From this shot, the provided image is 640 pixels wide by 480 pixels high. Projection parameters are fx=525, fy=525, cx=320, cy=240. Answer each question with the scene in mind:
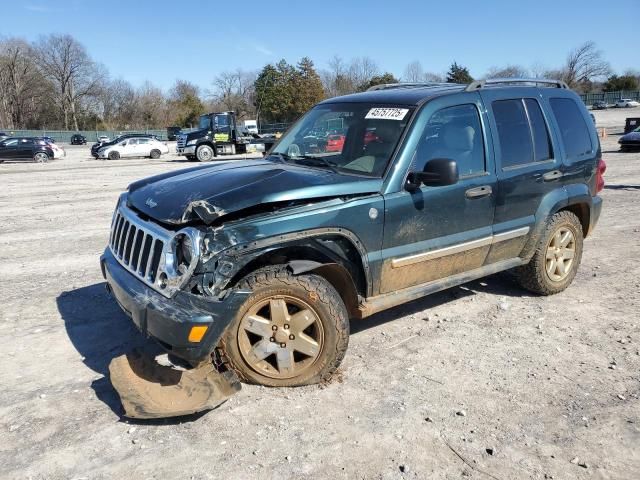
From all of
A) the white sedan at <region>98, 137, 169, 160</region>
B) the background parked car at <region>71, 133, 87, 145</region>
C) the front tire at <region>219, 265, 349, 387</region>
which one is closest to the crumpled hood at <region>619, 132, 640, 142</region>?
the front tire at <region>219, 265, 349, 387</region>

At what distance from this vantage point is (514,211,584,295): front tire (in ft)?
16.8

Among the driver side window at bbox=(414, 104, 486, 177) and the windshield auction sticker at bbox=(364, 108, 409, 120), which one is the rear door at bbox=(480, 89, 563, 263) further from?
the windshield auction sticker at bbox=(364, 108, 409, 120)

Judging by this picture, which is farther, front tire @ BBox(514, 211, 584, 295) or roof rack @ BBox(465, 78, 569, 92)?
front tire @ BBox(514, 211, 584, 295)

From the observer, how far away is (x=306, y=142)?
479cm

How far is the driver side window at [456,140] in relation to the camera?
4.07m

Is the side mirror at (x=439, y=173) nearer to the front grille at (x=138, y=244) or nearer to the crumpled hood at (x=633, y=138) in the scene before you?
the front grille at (x=138, y=244)

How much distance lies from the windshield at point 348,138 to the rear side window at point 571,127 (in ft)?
6.49

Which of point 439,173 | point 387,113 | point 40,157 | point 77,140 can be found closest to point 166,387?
point 439,173

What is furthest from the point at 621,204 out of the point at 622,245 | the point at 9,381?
the point at 9,381

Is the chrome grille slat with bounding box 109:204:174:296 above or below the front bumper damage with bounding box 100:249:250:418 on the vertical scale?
above

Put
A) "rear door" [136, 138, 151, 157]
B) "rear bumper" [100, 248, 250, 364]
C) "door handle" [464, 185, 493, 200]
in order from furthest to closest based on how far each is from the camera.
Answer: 1. "rear door" [136, 138, 151, 157]
2. "door handle" [464, 185, 493, 200]
3. "rear bumper" [100, 248, 250, 364]

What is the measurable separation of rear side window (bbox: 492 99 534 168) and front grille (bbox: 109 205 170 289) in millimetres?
2949

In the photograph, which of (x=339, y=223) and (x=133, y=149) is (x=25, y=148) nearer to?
(x=133, y=149)

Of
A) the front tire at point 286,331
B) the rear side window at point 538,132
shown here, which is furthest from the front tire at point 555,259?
the front tire at point 286,331
